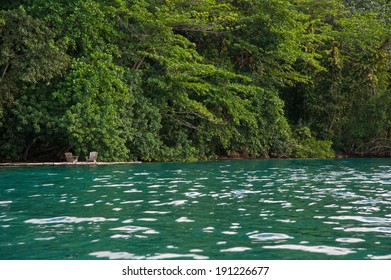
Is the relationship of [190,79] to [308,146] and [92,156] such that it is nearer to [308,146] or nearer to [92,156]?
[92,156]

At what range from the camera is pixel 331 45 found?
3500 cm

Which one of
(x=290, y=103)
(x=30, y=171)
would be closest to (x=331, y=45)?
(x=290, y=103)

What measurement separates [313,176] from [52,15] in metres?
12.1

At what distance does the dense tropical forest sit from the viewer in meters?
21.8

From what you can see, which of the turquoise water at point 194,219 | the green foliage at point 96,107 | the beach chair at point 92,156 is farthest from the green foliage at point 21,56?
the turquoise water at point 194,219

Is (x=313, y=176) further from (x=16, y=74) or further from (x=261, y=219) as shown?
(x=16, y=74)

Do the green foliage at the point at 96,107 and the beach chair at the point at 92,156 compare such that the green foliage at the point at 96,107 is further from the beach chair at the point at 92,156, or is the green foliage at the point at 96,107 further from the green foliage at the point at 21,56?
the green foliage at the point at 21,56

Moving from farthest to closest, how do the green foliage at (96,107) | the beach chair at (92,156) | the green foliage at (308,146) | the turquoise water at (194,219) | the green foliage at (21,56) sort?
1. the green foliage at (308,146)
2. the green foliage at (96,107)
3. the beach chair at (92,156)
4. the green foliage at (21,56)
5. the turquoise water at (194,219)

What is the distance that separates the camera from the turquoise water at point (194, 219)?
687 centimetres

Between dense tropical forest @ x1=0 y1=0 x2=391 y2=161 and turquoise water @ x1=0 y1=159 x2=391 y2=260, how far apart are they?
7.07 metres

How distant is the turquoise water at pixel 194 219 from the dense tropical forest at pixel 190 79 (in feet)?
23.2

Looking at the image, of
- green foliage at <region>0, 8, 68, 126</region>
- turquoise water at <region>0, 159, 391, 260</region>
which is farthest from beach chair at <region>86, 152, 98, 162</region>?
turquoise water at <region>0, 159, 391, 260</region>

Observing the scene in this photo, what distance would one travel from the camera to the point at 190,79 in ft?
88.5

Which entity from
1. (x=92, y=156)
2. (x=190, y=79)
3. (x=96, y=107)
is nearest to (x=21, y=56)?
(x=96, y=107)
